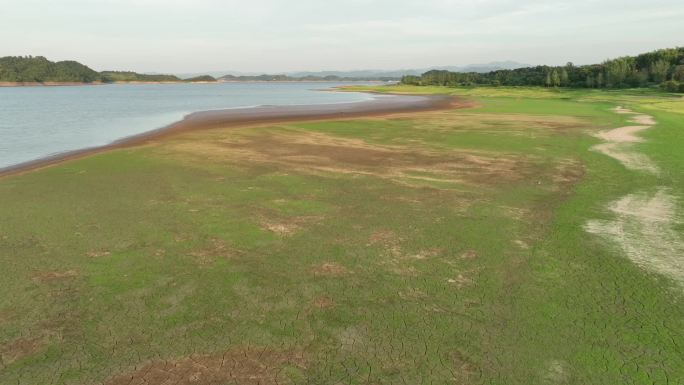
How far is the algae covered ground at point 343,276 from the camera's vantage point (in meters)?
8.23

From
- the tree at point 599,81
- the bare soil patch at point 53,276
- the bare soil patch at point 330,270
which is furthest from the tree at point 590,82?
the bare soil patch at point 53,276

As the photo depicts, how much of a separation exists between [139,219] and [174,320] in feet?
25.0

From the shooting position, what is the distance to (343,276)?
1166 centimetres

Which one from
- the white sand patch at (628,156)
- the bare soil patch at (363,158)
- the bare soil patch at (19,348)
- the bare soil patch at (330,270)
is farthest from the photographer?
the white sand patch at (628,156)

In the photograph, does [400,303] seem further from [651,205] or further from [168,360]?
[651,205]

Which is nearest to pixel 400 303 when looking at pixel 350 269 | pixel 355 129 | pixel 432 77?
pixel 350 269

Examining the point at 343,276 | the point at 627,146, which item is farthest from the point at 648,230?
the point at 627,146

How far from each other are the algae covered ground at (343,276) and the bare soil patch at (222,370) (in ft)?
0.12

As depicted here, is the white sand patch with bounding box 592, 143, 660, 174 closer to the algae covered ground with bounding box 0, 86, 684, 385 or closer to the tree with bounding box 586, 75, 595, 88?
the algae covered ground with bounding box 0, 86, 684, 385

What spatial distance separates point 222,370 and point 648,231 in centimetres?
1419

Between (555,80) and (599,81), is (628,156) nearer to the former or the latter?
(599,81)

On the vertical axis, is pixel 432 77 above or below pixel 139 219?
above

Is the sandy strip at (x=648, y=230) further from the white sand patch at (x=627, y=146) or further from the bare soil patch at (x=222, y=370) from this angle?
the bare soil patch at (x=222, y=370)

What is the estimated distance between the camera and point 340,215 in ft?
54.3
